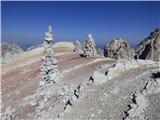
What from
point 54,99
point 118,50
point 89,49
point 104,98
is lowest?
point 54,99

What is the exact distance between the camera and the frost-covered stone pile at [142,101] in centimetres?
2947

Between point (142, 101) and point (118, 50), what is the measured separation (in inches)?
2546

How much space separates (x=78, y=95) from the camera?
121 ft

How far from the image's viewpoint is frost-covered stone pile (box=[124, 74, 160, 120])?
29.5 metres

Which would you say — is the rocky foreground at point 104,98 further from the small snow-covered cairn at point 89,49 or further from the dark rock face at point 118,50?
the dark rock face at point 118,50

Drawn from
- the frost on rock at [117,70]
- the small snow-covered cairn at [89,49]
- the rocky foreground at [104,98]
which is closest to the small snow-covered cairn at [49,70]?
the rocky foreground at [104,98]

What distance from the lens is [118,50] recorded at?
94.8m

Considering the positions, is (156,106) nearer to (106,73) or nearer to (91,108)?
(91,108)

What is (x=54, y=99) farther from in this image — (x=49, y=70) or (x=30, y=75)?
(x=30, y=75)

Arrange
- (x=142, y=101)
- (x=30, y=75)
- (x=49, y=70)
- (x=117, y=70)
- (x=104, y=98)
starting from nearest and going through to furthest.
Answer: (x=142, y=101) → (x=104, y=98) → (x=117, y=70) → (x=49, y=70) → (x=30, y=75)

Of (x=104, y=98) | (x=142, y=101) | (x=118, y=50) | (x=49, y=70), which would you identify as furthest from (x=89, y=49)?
(x=142, y=101)

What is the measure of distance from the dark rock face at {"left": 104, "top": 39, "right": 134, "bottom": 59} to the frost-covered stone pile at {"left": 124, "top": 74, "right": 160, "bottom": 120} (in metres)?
61.2

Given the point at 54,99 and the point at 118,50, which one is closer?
the point at 54,99

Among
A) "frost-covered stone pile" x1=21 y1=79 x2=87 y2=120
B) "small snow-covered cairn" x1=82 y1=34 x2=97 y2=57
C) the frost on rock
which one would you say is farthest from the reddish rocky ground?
the frost on rock
